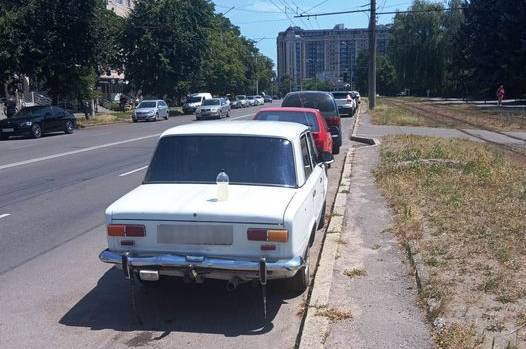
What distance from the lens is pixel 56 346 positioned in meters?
4.73

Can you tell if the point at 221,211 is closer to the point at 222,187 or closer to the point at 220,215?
the point at 220,215

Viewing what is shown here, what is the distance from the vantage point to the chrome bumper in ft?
16.1

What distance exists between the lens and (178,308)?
5609 millimetres

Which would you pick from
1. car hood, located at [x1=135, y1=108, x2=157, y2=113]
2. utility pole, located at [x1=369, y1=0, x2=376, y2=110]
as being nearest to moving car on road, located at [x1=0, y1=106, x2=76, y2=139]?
car hood, located at [x1=135, y1=108, x2=157, y2=113]

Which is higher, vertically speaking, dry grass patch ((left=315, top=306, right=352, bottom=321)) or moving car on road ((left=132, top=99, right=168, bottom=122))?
dry grass patch ((left=315, top=306, right=352, bottom=321))

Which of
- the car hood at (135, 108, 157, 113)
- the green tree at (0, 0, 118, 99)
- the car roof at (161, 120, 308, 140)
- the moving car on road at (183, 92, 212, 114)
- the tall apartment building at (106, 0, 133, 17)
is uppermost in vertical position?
the tall apartment building at (106, 0, 133, 17)

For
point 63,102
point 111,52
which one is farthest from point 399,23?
point 111,52

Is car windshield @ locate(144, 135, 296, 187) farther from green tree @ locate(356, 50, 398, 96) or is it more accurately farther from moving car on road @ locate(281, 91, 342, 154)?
green tree @ locate(356, 50, 398, 96)

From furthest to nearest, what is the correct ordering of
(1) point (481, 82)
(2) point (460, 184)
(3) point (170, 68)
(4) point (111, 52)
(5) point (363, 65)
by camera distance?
(5) point (363, 65) < (1) point (481, 82) < (3) point (170, 68) < (4) point (111, 52) < (2) point (460, 184)

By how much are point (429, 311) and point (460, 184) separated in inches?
237

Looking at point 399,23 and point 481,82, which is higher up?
point 399,23

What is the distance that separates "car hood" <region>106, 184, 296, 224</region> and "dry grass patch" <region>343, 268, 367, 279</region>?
4.17 ft

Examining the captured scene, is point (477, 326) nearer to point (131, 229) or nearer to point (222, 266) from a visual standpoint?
point (222, 266)

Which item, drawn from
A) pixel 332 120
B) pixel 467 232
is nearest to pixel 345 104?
pixel 332 120
